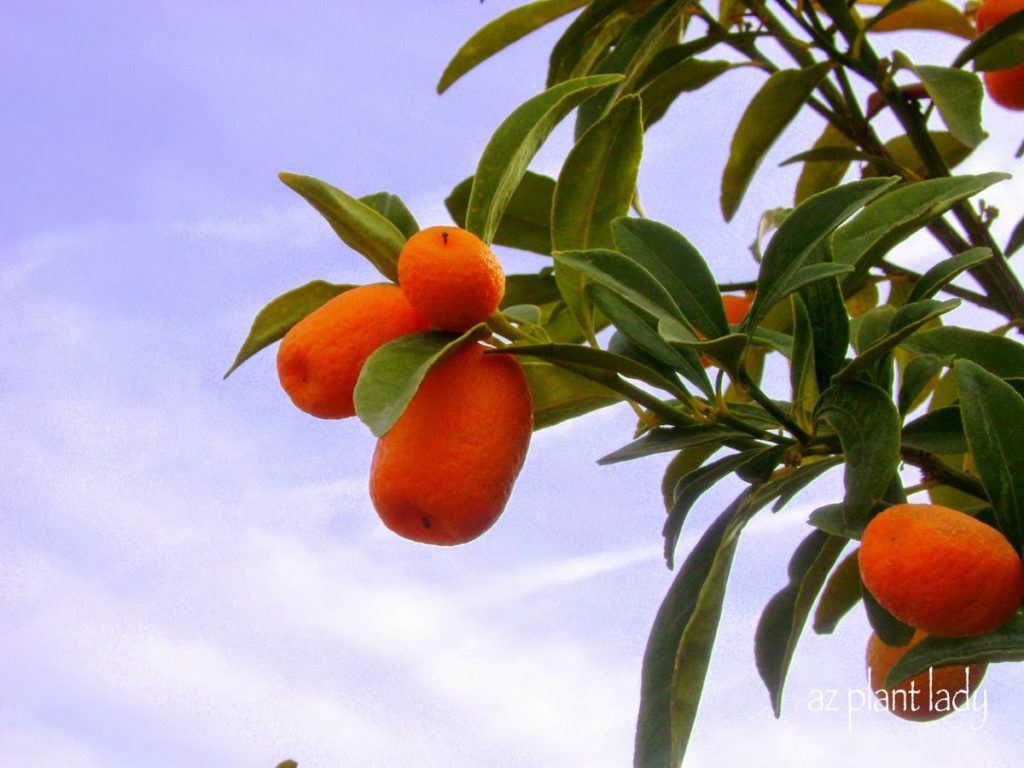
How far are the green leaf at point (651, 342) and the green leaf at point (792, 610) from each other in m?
0.32

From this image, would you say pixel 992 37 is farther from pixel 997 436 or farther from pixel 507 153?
pixel 507 153

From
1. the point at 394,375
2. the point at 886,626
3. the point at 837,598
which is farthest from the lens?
the point at 837,598

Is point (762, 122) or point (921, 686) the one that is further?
point (762, 122)

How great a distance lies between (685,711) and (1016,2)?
114cm

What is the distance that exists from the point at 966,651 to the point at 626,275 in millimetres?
412

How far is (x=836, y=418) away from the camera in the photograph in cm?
96

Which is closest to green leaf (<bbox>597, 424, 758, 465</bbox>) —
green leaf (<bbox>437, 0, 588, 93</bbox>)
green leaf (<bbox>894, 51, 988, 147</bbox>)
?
green leaf (<bbox>894, 51, 988, 147</bbox>)

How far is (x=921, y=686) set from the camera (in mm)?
1159

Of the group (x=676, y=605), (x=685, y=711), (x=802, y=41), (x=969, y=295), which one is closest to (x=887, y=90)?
(x=802, y=41)

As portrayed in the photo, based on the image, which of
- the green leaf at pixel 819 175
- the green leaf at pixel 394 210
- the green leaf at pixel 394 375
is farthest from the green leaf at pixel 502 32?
the green leaf at pixel 394 375

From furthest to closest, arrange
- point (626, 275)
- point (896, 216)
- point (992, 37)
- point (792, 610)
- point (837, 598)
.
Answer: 1. point (992, 37)
2. point (837, 598)
3. point (792, 610)
4. point (896, 216)
5. point (626, 275)

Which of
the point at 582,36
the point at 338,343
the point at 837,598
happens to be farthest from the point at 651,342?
the point at 582,36

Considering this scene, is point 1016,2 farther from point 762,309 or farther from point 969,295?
point 762,309

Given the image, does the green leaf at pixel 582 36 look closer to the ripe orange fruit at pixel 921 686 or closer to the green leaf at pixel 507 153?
the green leaf at pixel 507 153
